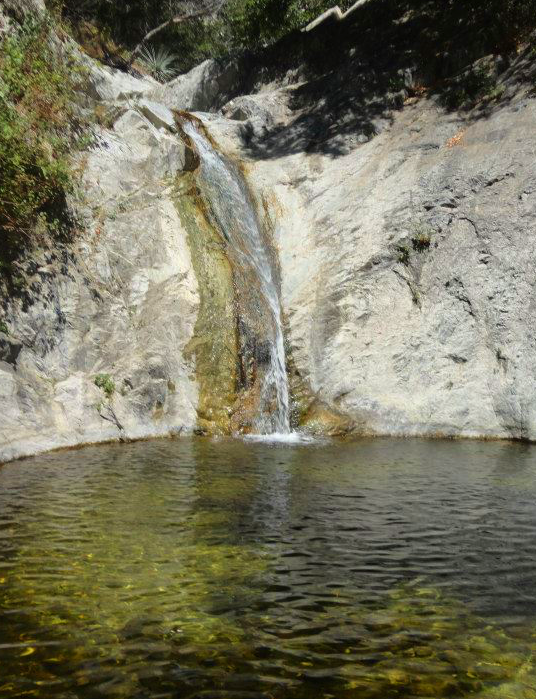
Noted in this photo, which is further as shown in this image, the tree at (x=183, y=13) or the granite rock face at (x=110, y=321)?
the tree at (x=183, y=13)

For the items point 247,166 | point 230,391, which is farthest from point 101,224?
point 247,166

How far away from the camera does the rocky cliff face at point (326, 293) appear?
12.0 metres

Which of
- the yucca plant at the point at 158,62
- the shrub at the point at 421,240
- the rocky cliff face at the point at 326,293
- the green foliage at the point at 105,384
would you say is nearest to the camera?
the rocky cliff face at the point at 326,293

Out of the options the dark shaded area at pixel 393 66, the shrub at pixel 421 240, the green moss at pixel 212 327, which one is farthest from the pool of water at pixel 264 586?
the dark shaded area at pixel 393 66

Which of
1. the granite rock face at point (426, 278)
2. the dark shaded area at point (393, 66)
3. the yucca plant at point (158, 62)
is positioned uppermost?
the yucca plant at point (158, 62)

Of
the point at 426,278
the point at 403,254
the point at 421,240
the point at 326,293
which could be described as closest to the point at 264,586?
the point at 326,293

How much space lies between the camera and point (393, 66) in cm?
2131

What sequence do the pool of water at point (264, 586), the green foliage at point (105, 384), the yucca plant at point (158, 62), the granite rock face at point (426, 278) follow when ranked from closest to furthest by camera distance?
1. the pool of water at point (264, 586)
2. the green foliage at point (105, 384)
3. the granite rock face at point (426, 278)
4. the yucca plant at point (158, 62)

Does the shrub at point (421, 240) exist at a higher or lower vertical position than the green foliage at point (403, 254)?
higher

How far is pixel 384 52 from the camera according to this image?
22031 millimetres

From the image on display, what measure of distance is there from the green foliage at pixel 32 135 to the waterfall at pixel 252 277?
4.07 meters

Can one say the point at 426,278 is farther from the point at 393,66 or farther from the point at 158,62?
the point at 158,62

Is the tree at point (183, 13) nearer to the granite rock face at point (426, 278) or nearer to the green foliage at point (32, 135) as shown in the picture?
the granite rock face at point (426, 278)

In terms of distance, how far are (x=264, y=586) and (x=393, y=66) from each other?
2135cm
